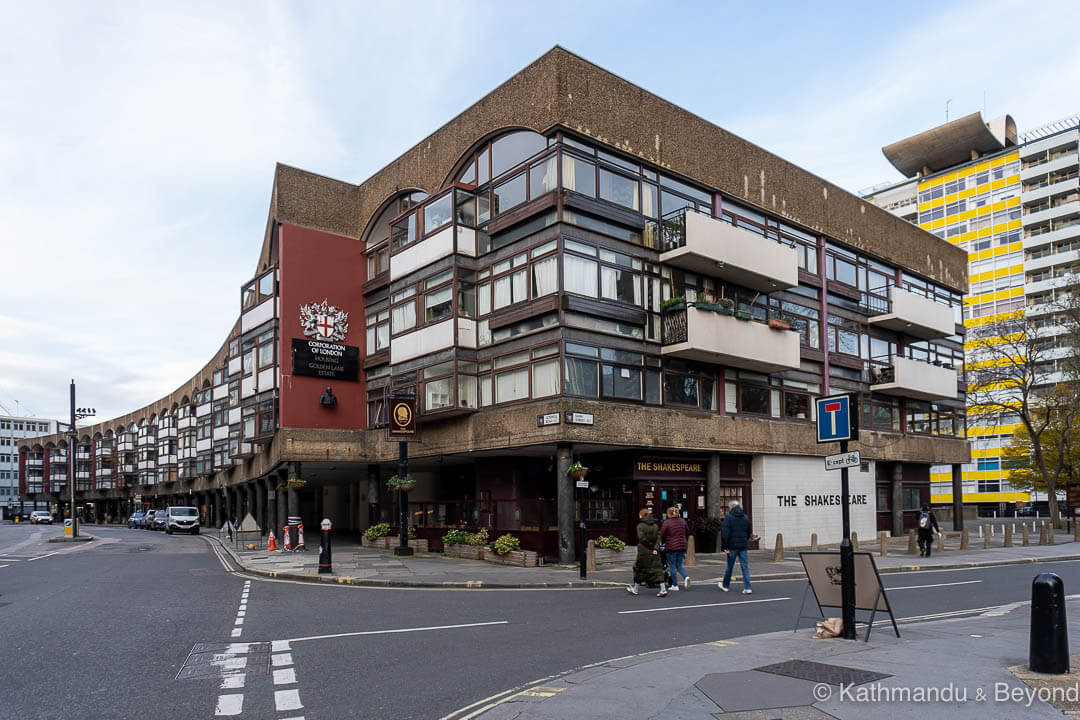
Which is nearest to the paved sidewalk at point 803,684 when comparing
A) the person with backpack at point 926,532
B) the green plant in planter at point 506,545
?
the green plant in planter at point 506,545

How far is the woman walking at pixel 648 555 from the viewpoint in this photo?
16.0 metres

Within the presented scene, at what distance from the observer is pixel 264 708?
7.44 m

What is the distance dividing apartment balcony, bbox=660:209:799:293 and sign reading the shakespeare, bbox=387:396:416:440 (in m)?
9.64

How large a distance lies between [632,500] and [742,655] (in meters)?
17.7

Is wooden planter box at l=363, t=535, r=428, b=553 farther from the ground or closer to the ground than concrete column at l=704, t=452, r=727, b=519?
closer to the ground

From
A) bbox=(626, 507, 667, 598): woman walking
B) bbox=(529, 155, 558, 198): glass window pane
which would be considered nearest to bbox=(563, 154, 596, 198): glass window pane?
bbox=(529, 155, 558, 198): glass window pane

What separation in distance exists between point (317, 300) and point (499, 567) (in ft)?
56.5

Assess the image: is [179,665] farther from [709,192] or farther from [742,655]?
[709,192]

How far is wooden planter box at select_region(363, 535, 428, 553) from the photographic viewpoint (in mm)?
28484

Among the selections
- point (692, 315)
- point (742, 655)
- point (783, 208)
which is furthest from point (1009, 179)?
point (742, 655)

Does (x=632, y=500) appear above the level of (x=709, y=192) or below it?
below

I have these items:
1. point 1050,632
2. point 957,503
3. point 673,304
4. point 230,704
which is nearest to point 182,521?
point 673,304

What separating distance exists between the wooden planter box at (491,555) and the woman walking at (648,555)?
7335 mm

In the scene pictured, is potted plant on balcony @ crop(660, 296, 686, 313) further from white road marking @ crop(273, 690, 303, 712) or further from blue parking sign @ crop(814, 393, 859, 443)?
white road marking @ crop(273, 690, 303, 712)
